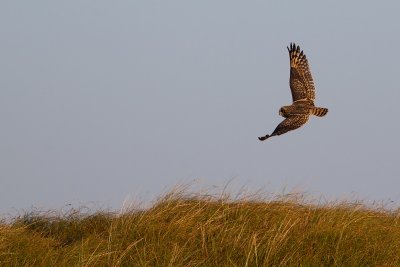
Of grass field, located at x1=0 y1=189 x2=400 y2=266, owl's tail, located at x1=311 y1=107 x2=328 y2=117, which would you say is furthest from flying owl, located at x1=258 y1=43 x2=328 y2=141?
grass field, located at x1=0 y1=189 x2=400 y2=266

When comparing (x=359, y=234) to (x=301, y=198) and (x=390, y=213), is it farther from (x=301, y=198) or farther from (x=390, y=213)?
(x=390, y=213)

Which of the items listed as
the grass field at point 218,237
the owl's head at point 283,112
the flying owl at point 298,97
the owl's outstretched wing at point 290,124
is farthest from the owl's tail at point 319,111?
the grass field at point 218,237

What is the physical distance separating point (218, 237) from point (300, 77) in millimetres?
6233

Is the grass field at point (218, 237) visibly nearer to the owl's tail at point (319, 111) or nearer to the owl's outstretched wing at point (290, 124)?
the owl's outstretched wing at point (290, 124)

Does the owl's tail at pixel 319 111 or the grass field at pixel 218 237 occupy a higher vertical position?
the owl's tail at pixel 319 111

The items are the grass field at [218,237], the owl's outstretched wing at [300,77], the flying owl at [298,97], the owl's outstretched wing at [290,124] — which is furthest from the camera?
the owl's outstretched wing at [300,77]

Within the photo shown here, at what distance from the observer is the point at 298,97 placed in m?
14.2

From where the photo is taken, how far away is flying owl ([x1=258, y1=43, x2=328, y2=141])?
12.4 metres

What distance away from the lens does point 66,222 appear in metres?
11.9

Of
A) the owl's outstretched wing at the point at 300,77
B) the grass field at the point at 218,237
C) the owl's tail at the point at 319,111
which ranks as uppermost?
the owl's outstretched wing at the point at 300,77

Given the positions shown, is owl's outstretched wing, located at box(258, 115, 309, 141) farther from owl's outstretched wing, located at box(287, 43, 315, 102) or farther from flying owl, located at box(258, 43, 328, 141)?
owl's outstretched wing, located at box(287, 43, 315, 102)

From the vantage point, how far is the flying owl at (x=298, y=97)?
12.4m

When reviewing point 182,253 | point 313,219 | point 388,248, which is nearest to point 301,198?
point 313,219

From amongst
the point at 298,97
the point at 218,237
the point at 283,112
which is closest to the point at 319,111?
the point at 283,112
